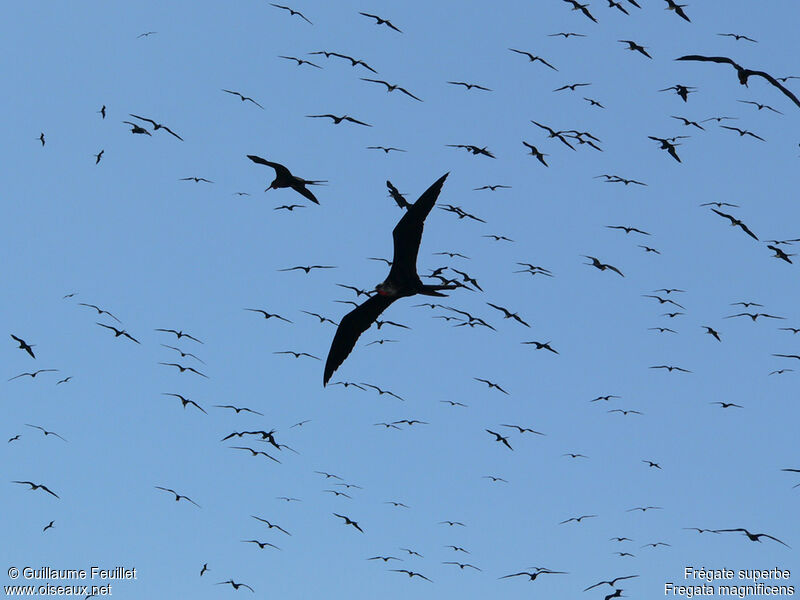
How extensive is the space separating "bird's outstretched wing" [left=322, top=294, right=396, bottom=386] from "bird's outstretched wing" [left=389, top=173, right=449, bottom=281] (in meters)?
3.18

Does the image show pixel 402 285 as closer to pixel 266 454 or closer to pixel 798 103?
pixel 798 103

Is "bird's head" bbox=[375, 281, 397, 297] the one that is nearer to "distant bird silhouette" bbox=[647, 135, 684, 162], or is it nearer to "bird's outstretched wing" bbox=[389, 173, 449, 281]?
"bird's outstretched wing" bbox=[389, 173, 449, 281]

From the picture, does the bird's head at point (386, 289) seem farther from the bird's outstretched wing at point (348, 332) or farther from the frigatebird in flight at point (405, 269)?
the bird's outstretched wing at point (348, 332)

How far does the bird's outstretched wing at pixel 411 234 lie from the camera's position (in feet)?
80.8

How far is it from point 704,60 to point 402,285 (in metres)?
9.34

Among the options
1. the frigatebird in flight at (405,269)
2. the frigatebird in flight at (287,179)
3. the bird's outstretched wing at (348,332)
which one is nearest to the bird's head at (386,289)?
the frigatebird in flight at (405,269)

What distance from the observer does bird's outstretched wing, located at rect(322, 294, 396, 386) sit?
98.1ft

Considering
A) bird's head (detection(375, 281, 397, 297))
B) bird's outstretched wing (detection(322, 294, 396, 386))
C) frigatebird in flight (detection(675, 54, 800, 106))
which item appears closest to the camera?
frigatebird in flight (detection(675, 54, 800, 106))

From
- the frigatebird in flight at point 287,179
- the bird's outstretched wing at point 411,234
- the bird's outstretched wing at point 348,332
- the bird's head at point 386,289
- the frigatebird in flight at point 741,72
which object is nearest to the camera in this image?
the frigatebird in flight at point 741,72

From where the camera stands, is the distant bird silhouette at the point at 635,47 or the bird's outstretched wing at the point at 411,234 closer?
the bird's outstretched wing at the point at 411,234

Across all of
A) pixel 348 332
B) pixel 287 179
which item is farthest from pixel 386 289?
pixel 287 179

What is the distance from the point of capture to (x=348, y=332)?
30.7 metres

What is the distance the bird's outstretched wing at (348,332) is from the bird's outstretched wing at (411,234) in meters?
3.18

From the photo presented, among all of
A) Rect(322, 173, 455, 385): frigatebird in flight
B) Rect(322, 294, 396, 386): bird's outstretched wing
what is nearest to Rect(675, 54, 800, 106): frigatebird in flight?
Rect(322, 173, 455, 385): frigatebird in flight
